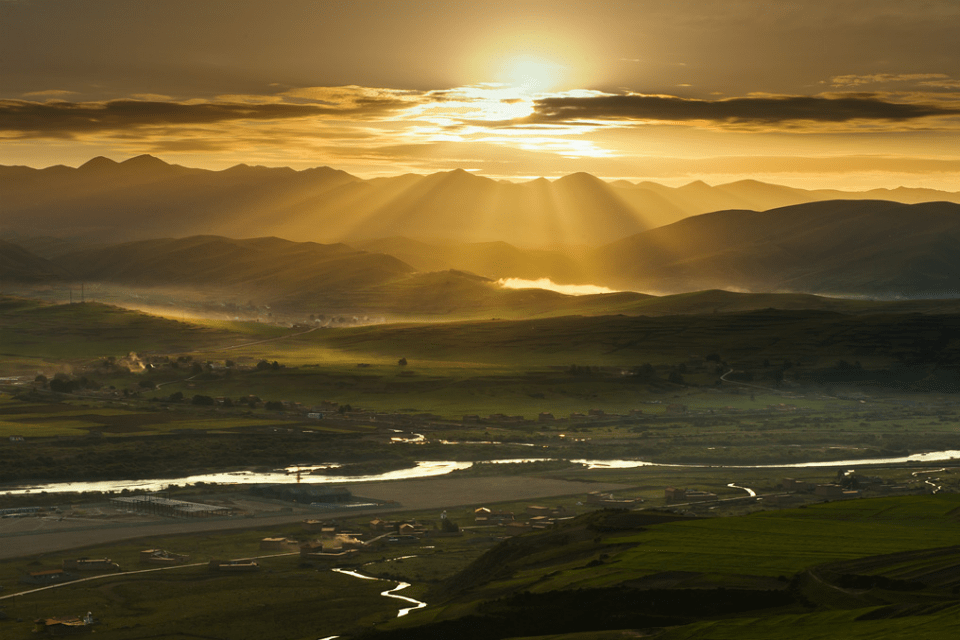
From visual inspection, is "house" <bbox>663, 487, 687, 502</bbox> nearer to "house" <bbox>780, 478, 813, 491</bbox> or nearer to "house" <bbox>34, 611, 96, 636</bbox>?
"house" <bbox>780, 478, 813, 491</bbox>

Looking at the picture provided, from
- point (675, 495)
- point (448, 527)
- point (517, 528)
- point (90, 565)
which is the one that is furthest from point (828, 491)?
point (90, 565)

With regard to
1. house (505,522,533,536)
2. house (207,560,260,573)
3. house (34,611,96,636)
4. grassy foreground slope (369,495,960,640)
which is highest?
grassy foreground slope (369,495,960,640)

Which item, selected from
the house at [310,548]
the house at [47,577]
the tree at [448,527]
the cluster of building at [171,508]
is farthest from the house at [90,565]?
the tree at [448,527]

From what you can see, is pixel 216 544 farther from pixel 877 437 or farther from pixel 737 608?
pixel 877 437

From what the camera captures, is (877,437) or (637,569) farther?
(877,437)

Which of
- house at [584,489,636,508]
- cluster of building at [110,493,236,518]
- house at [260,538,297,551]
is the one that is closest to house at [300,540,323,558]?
house at [260,538,297,551]

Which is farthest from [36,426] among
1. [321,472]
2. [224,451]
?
[321,472]

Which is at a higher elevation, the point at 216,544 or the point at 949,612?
the point at 949,612
